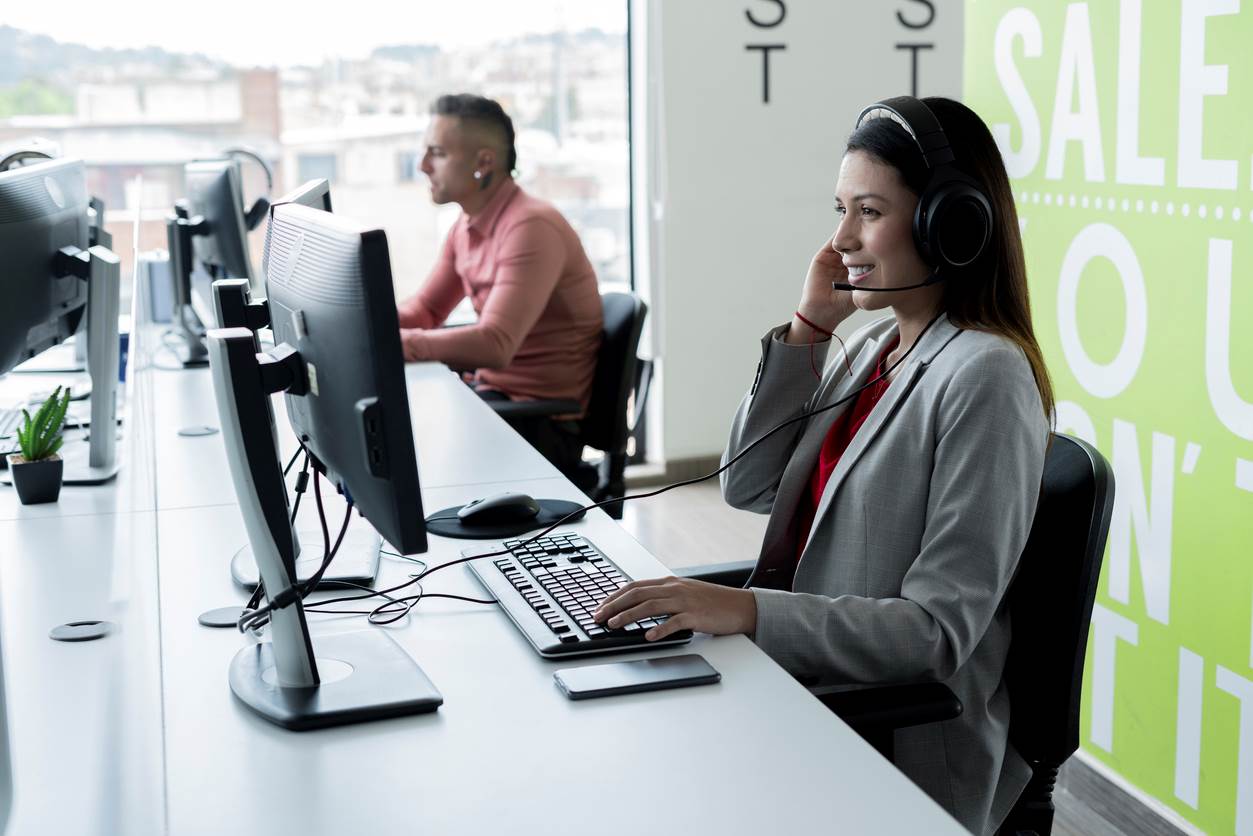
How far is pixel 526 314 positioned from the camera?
3.12 meters

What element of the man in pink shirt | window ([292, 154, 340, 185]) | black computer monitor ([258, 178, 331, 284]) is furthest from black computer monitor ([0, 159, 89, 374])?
window ([292, 154, 340, 185])

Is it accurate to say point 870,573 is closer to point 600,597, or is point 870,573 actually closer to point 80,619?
point 600,597

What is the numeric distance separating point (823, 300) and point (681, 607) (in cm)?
61

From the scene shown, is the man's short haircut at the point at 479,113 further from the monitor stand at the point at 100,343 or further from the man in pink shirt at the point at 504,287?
the monitor stand at the point at 100,343

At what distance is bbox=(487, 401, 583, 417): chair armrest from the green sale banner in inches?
40.3

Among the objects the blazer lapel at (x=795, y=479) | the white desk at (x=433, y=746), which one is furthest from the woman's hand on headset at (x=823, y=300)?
the white desk at (x=433, y=746)

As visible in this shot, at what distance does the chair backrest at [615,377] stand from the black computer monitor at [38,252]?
1.19m

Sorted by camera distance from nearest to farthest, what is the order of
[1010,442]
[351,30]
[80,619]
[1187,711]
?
1. [1010,442]
2. [80,619]
3. [1187,711]
4. [351,30]

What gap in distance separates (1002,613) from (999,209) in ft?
1.54

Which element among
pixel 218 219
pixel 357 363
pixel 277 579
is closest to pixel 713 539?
pixel 218 219

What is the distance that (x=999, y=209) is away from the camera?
1.53 m

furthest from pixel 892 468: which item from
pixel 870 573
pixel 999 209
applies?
pixel 999 209

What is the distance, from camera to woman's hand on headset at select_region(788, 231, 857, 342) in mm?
1840

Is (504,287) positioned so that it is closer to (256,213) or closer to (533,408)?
(533,408)
